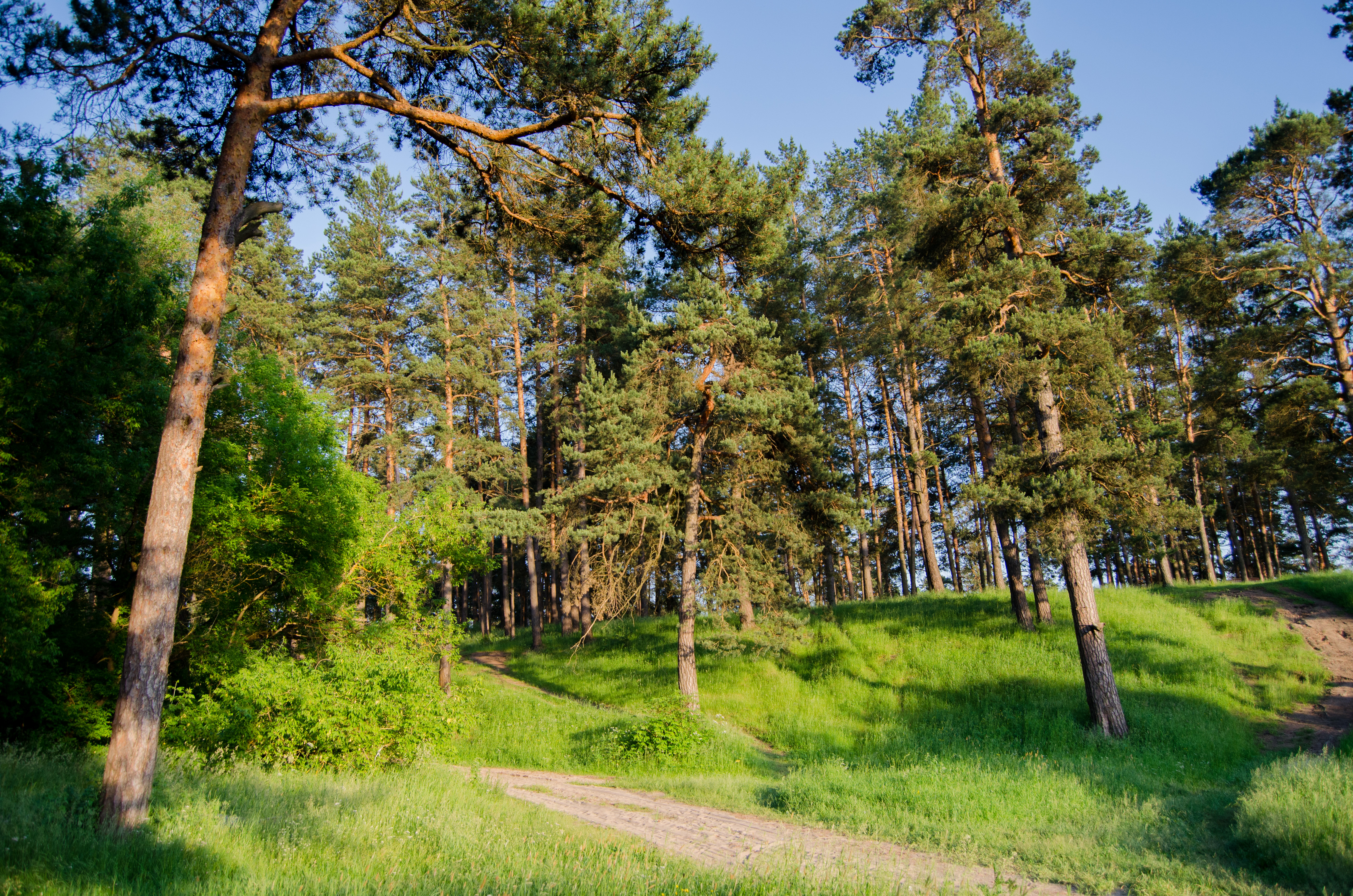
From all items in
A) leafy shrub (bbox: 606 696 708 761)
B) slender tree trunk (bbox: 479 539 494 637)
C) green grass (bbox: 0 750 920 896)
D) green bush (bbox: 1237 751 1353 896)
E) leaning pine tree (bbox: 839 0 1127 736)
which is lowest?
leafy shrub (bbox: 606 696 708 761)

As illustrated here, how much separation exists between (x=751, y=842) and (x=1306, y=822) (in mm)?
5370

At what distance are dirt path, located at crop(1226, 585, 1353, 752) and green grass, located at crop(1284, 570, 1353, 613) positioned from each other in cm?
25

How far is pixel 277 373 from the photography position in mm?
Answer: 14875

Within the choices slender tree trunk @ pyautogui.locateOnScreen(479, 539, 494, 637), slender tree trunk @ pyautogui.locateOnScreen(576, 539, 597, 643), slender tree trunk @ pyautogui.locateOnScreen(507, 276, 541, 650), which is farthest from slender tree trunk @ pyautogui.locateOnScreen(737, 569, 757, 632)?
slender tree trunk @ pyautogui.locateOnScreen(479, 539, 494, 637)

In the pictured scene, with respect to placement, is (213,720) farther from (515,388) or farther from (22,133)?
(515,388)

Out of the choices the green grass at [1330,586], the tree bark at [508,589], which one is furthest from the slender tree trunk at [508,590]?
the green grass at [1330,586]

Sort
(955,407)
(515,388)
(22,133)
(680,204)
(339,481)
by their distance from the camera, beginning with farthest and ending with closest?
1. (515,388)
2. (955,407)
3. (339,481)
4. (22,133)
5. (680,204)

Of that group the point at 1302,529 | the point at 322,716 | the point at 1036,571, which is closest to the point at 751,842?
the point at 322,716

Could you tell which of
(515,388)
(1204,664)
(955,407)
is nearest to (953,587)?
(955,407)

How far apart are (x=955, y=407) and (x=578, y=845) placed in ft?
74.7

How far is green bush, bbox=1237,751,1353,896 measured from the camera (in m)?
5.56

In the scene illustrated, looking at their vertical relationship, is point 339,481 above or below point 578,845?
above

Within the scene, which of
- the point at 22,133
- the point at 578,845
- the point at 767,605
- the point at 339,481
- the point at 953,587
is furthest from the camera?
the point at 953,587

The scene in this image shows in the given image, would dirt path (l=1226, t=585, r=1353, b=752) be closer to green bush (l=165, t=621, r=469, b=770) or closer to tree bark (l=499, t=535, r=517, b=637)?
green bush (l=165, t=621, r=469, b=770)
